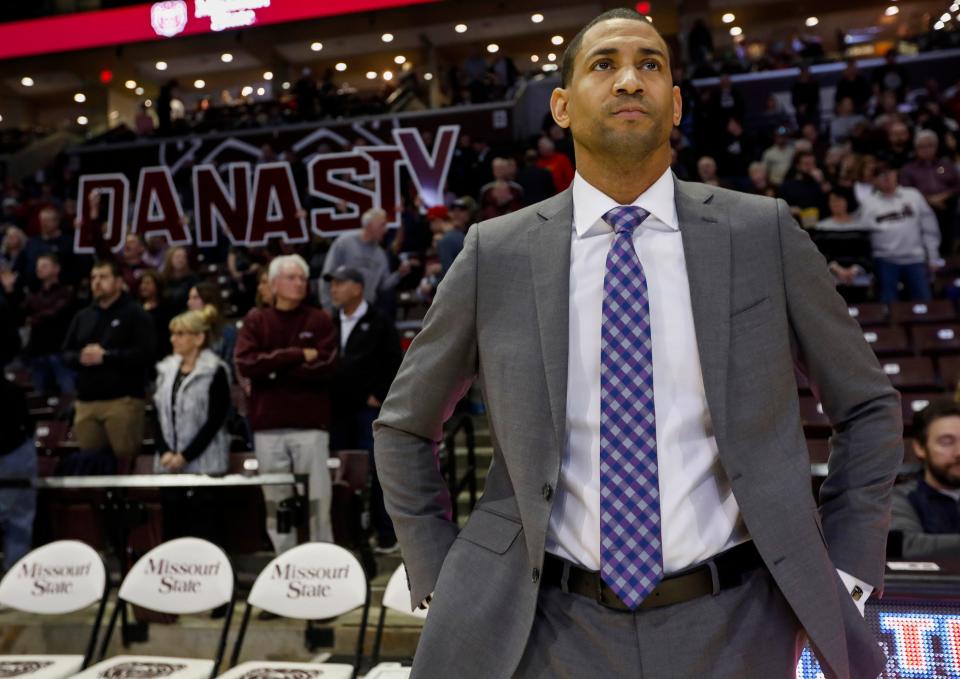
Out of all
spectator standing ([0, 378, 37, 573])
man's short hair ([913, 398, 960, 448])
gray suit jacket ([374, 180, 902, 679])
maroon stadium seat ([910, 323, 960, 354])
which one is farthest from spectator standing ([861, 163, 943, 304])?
gray suit jacket ([374, 180, 902, 679])

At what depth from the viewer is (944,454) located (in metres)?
3.67

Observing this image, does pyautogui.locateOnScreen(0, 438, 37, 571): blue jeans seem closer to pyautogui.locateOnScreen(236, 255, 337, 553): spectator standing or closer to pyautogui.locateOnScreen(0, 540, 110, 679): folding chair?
pyautogui.locateOnScreen(0, 540, 110, 679): folding chair

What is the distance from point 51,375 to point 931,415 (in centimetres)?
727

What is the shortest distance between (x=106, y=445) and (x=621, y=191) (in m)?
5.16

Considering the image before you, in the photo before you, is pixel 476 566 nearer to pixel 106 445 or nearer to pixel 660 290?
pixel 660 290

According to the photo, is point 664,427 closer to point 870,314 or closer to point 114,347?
point 114,347

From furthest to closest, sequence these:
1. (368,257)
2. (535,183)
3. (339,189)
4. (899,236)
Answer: (339,189) < (535,183) < (899,236) < (368,257)

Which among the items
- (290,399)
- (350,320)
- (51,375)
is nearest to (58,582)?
(290,399)

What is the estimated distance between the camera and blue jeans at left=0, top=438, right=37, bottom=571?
5.54 metres

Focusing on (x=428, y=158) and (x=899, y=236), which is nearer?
(x=899, y=236)

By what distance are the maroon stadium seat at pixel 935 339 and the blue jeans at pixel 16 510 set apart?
567 cm

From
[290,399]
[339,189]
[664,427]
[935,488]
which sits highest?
[339,189]

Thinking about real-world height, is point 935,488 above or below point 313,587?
above

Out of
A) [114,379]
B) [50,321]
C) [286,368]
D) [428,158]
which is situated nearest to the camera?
[286,368]
